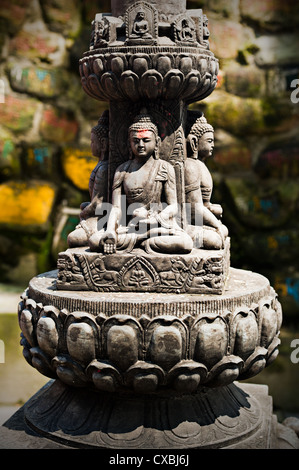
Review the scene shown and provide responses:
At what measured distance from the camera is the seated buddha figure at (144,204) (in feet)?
11.7

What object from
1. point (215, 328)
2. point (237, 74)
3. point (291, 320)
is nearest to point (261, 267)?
point (291, 320)

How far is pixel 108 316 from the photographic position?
3354mm

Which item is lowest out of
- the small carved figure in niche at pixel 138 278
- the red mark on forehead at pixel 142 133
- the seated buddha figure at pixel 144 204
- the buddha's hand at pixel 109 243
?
the small carved figure in niche at pixel 138 278

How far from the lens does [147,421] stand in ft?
11.7

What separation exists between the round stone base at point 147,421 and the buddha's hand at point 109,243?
0.88 m

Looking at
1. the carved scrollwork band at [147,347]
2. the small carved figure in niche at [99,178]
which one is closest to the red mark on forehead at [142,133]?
the small carved figure in niche at [99,178]

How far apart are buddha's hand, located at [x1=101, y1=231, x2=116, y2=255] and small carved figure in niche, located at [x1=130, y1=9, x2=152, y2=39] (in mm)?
1213

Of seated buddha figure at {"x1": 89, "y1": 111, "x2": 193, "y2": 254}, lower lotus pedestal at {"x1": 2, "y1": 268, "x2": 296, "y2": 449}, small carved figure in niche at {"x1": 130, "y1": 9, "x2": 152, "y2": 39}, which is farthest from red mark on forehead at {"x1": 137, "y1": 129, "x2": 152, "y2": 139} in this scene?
lower lotus pedestal at {"x1": 2, "y1": 268, "x2": 296, "y2": 449}

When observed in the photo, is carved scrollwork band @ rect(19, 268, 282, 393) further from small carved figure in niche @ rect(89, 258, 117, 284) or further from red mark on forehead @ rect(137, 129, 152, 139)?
red mark on forehead @ rect(137, 129, 152, 139)

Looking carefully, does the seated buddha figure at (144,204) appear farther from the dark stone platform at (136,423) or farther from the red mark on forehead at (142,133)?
the dark stone platform at (136,423)

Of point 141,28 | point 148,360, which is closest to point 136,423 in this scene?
point 148,360

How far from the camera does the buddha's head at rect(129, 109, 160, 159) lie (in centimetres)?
373

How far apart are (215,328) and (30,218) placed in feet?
12.4

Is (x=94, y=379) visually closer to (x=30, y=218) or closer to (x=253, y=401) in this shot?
(x=253, y=401)
